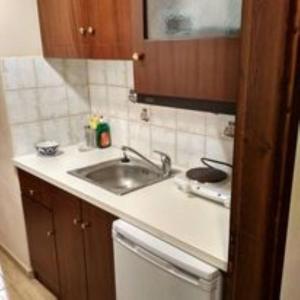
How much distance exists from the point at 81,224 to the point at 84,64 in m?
1.12

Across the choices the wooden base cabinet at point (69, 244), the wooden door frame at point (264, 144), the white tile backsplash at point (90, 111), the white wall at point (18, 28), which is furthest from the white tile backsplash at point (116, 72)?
the wooden door frame at point (264, 144)

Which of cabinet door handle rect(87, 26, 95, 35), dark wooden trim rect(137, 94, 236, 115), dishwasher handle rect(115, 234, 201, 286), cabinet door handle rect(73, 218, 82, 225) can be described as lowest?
cabinet door handle rect(73, 218, 82, 225)

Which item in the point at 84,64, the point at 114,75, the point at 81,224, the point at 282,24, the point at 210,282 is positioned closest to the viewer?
the point at 282,24

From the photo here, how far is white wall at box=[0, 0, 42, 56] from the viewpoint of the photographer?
6.33 feet

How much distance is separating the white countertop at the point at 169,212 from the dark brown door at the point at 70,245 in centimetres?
9

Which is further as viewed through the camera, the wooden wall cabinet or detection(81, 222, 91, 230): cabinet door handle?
detection(81, 222, 91, 230): cabinet door handle

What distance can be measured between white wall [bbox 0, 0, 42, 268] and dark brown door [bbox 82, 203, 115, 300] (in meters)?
0.77

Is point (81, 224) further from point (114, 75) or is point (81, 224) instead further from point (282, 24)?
point (282, 24)

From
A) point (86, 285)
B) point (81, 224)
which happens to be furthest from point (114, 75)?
point (86, 285)

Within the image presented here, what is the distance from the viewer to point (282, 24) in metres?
0.71

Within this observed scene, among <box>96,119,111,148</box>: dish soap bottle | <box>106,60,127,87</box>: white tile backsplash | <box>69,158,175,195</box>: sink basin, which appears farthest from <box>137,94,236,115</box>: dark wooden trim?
<box>96,119,111,148</box>: dish soap bottle

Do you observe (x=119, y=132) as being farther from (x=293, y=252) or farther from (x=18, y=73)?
(x=293, y=252)

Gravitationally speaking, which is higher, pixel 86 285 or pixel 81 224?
pixel 81 224

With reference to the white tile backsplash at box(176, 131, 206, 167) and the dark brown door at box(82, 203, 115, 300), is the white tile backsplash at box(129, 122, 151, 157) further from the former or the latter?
the dark brown door at box(82, 203, 115, 300)
